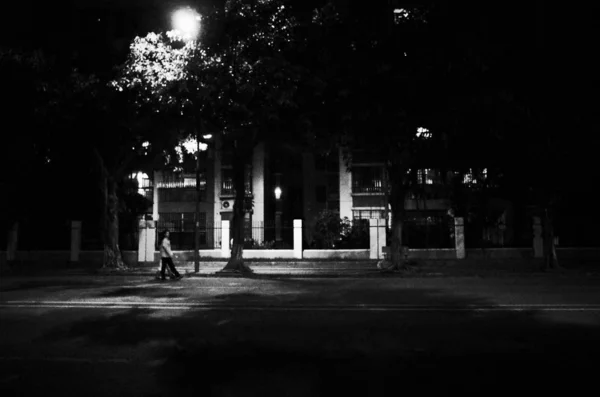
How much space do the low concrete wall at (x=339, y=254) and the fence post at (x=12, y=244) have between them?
547 inches

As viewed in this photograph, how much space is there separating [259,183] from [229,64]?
2353 centimetres

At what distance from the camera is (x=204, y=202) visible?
40750 millimetres

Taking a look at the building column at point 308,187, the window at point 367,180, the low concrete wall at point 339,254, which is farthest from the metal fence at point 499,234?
the building column at point 308,187

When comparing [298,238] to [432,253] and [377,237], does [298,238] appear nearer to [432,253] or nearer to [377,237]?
[377,237]

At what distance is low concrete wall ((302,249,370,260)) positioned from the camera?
2717 centimetres

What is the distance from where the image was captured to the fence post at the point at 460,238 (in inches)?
1036

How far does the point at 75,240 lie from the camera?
27.3m

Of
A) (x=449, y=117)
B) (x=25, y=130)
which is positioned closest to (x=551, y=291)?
(x=449, y=117)

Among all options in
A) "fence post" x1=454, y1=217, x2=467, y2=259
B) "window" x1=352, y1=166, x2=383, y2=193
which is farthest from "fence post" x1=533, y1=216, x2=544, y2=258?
"window" x1=352, y1=166, x2=383, y2=193

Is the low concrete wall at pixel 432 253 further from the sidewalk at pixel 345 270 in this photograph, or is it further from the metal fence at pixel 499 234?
the metal fence at pixel 499 234

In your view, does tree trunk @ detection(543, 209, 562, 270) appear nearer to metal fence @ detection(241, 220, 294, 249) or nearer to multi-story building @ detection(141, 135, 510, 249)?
metal fence @ detection(241, 220, 294, 249)

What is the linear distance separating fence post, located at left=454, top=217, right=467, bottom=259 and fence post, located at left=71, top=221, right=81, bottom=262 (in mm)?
17697

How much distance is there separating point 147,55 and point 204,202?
2377 cm

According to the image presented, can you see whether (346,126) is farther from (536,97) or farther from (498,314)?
(498,314)
